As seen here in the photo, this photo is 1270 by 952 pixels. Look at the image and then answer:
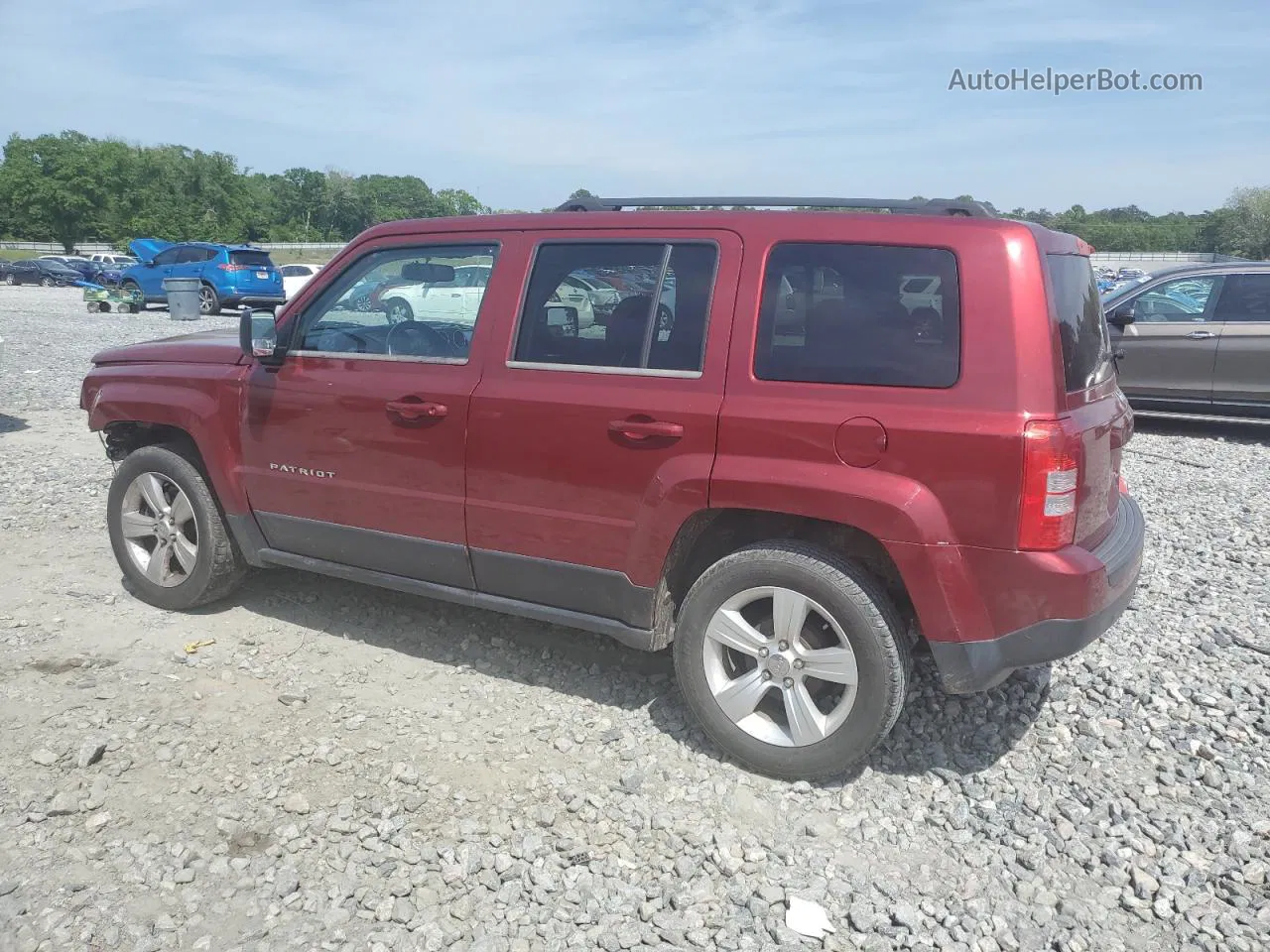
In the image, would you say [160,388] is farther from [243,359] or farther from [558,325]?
[558,325]

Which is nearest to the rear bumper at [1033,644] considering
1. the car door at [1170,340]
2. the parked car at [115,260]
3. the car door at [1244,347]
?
the car door at [1170,340]

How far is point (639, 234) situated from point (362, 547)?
1.79 metres

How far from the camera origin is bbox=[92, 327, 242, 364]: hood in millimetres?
4519

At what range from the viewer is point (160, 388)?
461 cm

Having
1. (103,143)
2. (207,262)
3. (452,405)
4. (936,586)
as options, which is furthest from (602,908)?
(103,143)

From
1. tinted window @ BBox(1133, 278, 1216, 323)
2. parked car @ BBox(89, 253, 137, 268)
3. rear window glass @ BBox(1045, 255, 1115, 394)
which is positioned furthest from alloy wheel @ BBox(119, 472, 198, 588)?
parked car @ BBox(89, 253, 137, 268)

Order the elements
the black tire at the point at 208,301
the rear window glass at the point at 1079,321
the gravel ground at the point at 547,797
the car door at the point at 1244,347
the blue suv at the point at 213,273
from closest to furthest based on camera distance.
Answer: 1. the gravel ground at the point at 547,797
2. the rear window glass at the point at 1079,321
3. the car door at the point at 1244,347
4. the blue suv at the point at 213,273
5. the black tire at the point at 208,301

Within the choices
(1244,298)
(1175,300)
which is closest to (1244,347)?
(1244,298)

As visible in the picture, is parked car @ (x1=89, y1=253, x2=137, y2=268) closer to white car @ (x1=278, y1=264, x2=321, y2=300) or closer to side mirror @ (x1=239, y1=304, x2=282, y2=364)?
white car @ (x1=278, y1=264, x2=321, y2=300)

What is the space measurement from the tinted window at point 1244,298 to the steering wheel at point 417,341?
8247 mm

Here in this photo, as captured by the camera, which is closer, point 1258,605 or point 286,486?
point 286,486

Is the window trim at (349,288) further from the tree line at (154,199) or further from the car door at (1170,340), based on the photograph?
the tree line at (154,199)

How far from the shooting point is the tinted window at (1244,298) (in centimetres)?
902

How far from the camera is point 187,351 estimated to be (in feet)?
15.2
